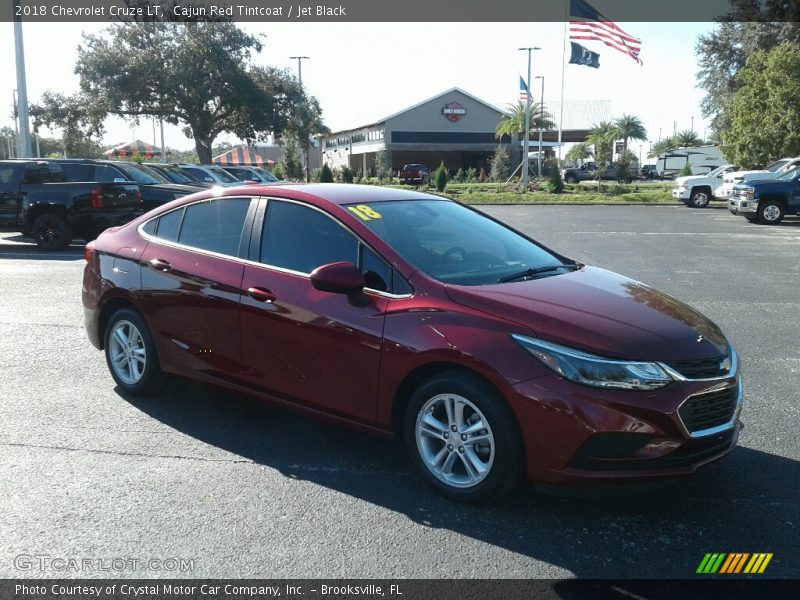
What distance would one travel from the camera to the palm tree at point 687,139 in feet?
317

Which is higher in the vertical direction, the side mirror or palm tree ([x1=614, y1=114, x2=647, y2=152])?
palm tree ([x1=614, y1=114, x2=647, y2=152])

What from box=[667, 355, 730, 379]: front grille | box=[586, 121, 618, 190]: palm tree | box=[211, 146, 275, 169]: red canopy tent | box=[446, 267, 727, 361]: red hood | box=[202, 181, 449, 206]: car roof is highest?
box=[586, 121, 618, 190]: palm tree

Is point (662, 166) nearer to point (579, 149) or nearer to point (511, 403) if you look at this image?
point (579, 149)

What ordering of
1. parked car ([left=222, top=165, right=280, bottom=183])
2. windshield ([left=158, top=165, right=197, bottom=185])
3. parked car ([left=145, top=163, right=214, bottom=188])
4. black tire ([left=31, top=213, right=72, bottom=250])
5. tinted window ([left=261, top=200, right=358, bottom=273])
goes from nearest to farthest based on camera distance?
tinted window ([left=261, top=200, right=358, bottom=273])
black tire ([left=31, top=213, right=72, bottom=250])
parked car ([left=145, top=163, right=214, bottom=188])
windshield ([left=158, top=165, right=197, bottom=185])
parked car ([left=222, top=165, right=280, bottom=183])

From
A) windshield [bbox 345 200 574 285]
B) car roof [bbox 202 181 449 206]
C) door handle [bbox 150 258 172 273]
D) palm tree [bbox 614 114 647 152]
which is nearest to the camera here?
windshield [bbox 345 200 574 285]

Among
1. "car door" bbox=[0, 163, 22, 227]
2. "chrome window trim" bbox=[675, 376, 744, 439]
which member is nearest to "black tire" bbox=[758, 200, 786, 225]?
"car door" bbox=[0, 163, 22, 227]

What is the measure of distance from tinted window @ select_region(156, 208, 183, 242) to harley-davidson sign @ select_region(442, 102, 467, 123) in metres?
64.9

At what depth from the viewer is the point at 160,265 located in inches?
204

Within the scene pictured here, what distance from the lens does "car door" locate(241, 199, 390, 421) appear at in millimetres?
4062

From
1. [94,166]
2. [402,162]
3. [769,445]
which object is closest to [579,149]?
[402,162]

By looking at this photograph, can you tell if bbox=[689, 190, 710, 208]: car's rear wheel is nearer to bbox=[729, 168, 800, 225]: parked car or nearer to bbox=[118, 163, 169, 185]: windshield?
bbox=[729, 168, 800, 225]: parked car

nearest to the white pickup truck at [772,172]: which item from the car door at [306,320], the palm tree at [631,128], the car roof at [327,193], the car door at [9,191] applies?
the car door at [9,191]

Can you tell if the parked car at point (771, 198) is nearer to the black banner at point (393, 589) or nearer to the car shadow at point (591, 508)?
the car shadow at point (591, 508)

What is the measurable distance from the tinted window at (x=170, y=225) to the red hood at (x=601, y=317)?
2.41m
